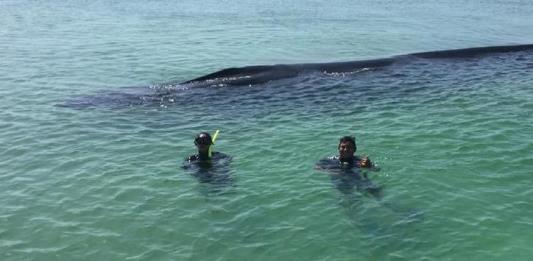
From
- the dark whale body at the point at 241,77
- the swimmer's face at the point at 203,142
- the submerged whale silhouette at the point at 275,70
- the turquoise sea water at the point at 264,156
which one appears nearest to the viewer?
the turquoise sea water at the point at 264,156

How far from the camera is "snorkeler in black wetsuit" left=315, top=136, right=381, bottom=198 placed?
1223cm

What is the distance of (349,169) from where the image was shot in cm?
1265

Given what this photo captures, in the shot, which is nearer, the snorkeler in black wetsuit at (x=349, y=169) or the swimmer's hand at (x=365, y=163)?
the snorkeler in black wetsuit at (x=349, y=169)

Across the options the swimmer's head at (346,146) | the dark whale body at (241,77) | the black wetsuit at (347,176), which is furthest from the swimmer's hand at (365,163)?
the dark whale body at (241,77)

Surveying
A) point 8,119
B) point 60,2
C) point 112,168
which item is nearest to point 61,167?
point 112,168

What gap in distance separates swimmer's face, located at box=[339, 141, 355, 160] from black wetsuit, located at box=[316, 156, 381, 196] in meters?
0.19

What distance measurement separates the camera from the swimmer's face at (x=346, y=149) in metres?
12.3

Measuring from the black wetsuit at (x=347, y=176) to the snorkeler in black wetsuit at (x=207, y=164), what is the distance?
7.17 ft

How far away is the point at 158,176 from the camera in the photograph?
13.1 metres

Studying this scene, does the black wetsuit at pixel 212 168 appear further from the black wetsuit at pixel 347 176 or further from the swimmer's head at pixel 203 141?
the black wetsuit at pixel 347 176

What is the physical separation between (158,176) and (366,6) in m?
35.2

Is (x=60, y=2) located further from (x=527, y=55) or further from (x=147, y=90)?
→ (x=527, y=55)

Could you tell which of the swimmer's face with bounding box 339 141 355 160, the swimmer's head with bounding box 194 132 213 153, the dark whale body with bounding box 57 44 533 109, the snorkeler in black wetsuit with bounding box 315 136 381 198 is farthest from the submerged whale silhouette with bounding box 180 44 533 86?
the swimmer's face with bounding box 339 141 355 160

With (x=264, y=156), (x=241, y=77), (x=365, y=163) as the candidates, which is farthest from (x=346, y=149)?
(x=241, y=77)
